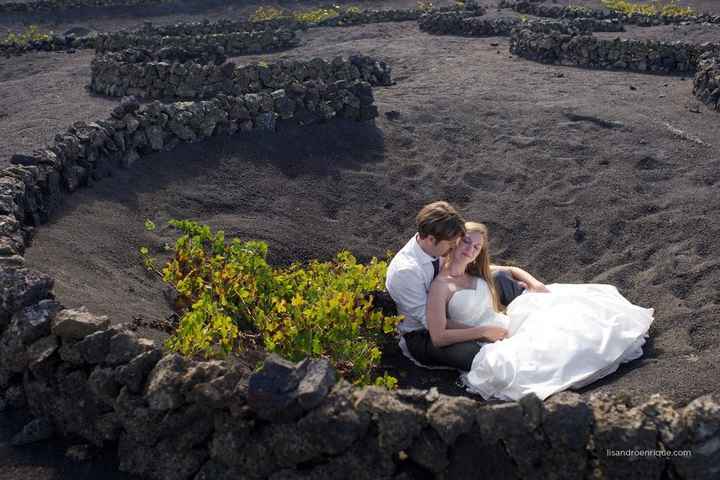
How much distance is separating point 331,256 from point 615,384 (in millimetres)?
4119

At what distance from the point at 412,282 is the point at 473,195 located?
4.30 meters

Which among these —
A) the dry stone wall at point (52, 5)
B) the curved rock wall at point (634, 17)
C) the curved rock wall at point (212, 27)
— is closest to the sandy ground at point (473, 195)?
the curved rock wall at point (212, 27)

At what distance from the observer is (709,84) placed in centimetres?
1349

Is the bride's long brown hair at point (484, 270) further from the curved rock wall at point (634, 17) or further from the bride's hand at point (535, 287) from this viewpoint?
the curved rock wall at point (634, 17)

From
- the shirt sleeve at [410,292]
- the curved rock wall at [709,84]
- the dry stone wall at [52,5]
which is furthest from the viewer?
the dry stone wall at [52,5]

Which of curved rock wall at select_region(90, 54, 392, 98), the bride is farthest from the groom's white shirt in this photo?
curved rock wall at select_region(90, 54, 392, 98)

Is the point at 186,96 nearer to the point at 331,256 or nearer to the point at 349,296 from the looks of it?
the point at 331,256

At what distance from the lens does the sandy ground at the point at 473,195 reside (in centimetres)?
662

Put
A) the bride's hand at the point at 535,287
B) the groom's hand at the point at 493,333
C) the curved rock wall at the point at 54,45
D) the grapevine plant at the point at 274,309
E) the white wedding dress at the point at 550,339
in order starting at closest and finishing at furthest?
the grapevine plant at the point at 274,309 < the white wedding dress at the point at 550,339 < the groom's hand at the point at 493,333 < the bride's hand at the point at 535,287 < the curved rock wall at the point at 54,45

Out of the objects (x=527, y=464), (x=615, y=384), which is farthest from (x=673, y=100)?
(x=527, y=464)

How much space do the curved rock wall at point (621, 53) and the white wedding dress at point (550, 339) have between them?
38.8 feet

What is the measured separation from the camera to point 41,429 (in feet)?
15.5

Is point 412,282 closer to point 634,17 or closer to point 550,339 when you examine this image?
point 550,339

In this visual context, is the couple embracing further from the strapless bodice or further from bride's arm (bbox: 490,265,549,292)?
bride's arm (bbox: 490,265,549,292)
